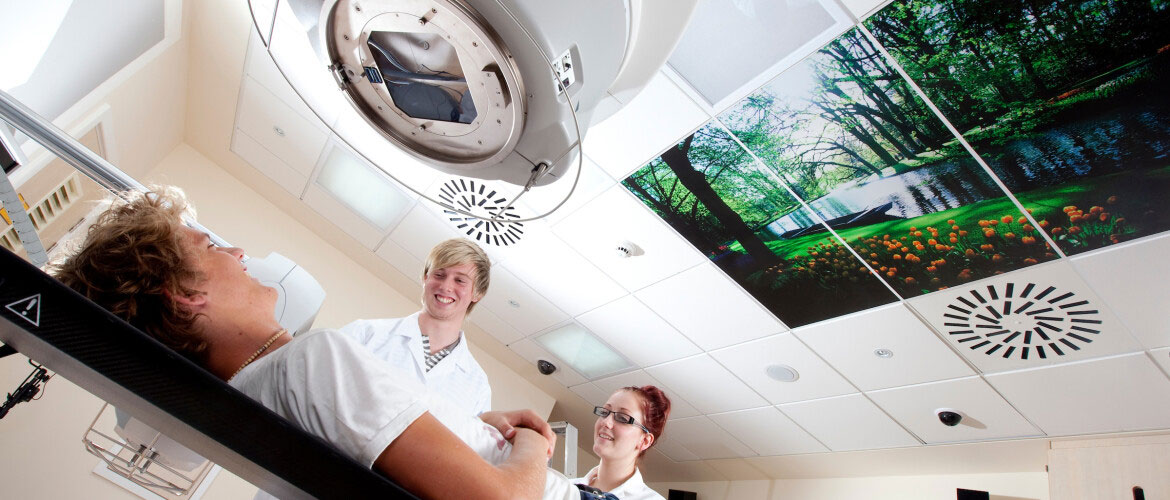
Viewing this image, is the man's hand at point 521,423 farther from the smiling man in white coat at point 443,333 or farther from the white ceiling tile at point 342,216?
the white ceiling tile at point 342,216

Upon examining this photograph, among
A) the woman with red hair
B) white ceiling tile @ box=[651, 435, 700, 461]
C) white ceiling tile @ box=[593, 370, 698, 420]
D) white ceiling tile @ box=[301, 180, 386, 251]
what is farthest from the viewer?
white ceiling tile @ box=[651, 435, 700, 461]

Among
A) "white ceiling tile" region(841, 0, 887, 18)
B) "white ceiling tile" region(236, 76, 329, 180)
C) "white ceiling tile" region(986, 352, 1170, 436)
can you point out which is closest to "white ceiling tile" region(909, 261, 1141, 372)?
"white ceiling tile" region(986, 352, 1170, 436)

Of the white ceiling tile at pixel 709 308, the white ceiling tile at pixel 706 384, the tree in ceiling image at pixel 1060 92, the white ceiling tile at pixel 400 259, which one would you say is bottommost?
the tree in ceiling image at pixel 1060 92

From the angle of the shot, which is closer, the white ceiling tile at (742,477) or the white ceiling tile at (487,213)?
the white ceiling tile at (487,213)

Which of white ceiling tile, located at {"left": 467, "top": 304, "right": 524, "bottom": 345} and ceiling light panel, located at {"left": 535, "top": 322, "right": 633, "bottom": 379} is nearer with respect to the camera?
ceiling light panel, located at {"left": 535, "top": 322, "right": 633, "bottom": 379}

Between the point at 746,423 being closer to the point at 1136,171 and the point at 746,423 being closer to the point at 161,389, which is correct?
the point at 1136,171

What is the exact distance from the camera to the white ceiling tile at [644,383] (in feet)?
16.0

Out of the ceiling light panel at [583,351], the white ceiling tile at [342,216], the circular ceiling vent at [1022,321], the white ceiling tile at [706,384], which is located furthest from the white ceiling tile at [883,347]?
the white ceiling tile at [342,216]

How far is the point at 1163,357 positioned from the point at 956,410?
107cm

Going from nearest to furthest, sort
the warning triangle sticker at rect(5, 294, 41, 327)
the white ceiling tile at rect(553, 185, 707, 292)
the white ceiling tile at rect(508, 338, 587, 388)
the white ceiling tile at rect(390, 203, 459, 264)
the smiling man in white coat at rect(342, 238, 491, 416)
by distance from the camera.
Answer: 1. the warning triangle sticker at rect(5, 294, 41, 327)
2. the smiling man in white coat at rect(342, 238, 491, 416)
3. the white ceiling tile at rect(553, 185, 707, 292)
4. the white ceiling tile at rect(390, 203, 459, 264)
5. the white ceiling tile at rect(508, 338, 587, 388)

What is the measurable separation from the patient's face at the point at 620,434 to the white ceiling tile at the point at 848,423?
1988 millimetres

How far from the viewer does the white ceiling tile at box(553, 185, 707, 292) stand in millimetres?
3211

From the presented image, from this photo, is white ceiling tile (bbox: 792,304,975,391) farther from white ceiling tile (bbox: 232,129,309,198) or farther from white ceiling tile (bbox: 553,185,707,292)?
white ceiling tile (bbox: 232,129,309,198)

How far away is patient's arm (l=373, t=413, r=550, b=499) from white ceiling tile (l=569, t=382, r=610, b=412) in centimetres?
464
